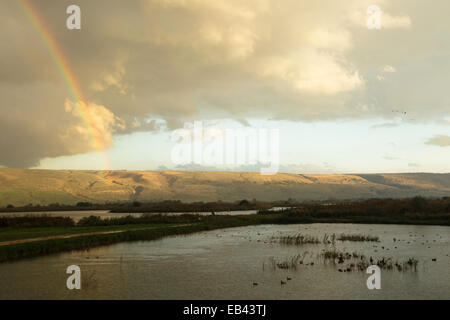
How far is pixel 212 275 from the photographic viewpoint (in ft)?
98.7

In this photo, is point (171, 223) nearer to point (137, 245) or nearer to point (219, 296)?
point (137, 245)

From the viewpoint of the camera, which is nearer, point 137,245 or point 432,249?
point 432,249

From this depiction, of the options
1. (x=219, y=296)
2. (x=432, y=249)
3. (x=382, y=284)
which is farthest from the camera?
(x=432, y=249)

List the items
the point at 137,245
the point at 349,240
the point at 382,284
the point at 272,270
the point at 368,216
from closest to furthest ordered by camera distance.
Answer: the point at 382,284
the point at 272,270
the point at 137,245
the point at 349,240
the point at 368,216

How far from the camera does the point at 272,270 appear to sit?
104ft

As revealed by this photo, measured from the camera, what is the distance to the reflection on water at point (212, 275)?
24.6m

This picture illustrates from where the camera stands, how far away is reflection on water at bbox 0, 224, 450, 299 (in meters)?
24.6

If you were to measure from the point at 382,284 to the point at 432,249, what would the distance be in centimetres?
2004

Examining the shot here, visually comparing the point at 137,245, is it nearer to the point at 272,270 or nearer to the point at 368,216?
the point at 272,270

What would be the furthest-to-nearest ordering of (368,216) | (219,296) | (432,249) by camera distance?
(368,216)
(432,249)
(219,296)

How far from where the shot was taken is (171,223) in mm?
74000
